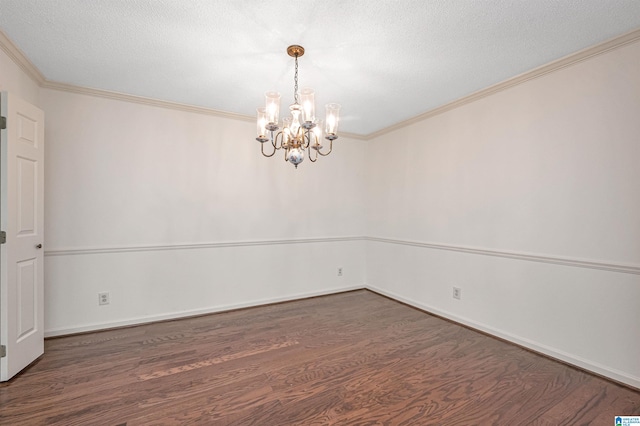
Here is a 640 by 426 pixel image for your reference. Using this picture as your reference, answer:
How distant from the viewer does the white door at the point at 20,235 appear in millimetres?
2100

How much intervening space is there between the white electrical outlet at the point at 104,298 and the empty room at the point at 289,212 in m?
0.04

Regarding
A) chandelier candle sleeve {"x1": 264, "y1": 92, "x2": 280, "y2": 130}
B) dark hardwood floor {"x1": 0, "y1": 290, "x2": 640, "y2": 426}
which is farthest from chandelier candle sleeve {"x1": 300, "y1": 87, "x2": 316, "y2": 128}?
dark hardwood floor {"x1": 0, "y1": 290, "x2": 640, "y2": 426}

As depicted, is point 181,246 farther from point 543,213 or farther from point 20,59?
point 543,213

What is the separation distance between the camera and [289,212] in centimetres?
410

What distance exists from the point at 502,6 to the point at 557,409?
2.56 metres

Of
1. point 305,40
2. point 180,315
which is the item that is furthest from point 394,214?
point 180,315

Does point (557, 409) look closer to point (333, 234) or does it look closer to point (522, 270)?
point (522, 270)

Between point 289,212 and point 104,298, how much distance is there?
90.3 inches

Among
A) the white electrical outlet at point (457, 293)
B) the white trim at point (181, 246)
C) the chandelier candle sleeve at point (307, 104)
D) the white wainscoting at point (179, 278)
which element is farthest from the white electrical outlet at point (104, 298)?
the white electrical outlet at point (457, 293)

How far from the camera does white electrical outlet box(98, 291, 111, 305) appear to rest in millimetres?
3018

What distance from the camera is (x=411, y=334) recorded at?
2980mm

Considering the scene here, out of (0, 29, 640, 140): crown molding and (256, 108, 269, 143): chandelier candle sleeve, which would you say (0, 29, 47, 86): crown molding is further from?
(256, 108, 269, 143): chandelier candle sleeve

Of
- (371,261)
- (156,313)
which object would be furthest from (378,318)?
(156,313)

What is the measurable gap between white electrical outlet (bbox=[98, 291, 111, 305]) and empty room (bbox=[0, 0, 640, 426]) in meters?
0.04
